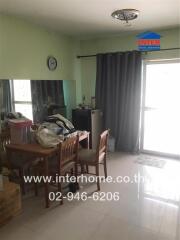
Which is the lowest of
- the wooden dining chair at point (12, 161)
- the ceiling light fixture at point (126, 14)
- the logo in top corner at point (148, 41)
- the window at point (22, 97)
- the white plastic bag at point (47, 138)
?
the wooden dining chair at point (12, 161)

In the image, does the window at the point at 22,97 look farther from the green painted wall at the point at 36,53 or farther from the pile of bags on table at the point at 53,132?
the pile of bags on table at the point at 53,132

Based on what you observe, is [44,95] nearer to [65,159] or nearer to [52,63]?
[52,63]

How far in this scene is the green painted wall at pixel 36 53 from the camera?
2979 mm

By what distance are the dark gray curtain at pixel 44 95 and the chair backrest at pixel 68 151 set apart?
109 centimetres

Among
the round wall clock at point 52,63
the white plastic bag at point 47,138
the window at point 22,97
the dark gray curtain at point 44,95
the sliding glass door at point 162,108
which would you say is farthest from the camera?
the sliding glass door at point 162,108

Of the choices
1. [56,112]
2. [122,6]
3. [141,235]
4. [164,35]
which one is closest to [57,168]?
[141,235]

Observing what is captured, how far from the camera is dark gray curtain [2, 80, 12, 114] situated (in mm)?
3038

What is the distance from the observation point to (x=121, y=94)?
425 cm

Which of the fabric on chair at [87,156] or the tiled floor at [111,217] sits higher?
the fabric on chair at [87,156]

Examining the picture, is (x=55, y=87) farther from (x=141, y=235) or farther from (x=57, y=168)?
(x=141, y=235)

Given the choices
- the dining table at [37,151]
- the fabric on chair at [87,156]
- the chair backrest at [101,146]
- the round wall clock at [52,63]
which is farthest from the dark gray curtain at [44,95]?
the chair backrest at [101,146]

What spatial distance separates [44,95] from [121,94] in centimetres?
152

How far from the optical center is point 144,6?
2.71 metres

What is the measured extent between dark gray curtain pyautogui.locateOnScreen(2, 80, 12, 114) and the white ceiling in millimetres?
946
